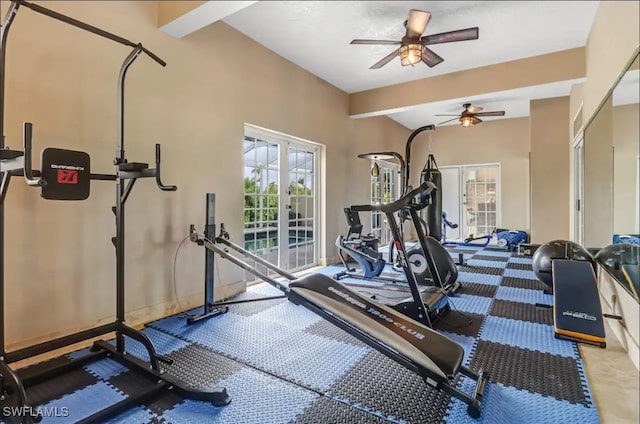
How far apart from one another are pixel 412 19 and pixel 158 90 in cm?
253

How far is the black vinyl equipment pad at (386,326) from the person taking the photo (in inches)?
69.8

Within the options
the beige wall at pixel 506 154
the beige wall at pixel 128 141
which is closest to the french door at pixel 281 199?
the beige wall at pixel 128 141

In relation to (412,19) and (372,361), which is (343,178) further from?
(372,361)

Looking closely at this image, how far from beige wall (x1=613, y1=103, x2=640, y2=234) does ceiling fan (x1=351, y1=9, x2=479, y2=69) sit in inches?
57.3

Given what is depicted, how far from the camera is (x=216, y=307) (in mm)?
3400

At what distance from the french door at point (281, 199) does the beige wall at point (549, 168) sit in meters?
4.42

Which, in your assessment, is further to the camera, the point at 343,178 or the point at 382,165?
the point at 382,165

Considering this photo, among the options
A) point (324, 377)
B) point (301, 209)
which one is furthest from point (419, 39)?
point (324, 377)

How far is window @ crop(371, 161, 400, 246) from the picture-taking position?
7391 mm

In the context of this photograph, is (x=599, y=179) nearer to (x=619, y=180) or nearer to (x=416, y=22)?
(x=619, y=180)

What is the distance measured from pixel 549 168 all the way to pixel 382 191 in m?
3.31

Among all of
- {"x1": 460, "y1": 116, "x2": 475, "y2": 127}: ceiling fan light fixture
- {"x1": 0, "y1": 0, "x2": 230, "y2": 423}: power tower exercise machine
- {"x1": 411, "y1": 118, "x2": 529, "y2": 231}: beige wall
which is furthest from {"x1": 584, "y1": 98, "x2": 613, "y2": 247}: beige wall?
{"x1": 411, "y1": 118, "x2": 529, "y2": 231}: beige wall

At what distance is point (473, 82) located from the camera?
519cm

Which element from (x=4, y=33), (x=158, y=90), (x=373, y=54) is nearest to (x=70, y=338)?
(x=4, y=33)
